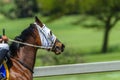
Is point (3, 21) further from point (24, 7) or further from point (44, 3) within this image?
point (44, 3)

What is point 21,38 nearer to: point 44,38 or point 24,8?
point 44,38

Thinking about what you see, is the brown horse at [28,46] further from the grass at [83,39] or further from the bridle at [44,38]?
the grass at [83,39]

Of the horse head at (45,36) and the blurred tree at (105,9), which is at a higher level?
the horse head at (45,36)

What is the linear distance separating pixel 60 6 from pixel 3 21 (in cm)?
3312

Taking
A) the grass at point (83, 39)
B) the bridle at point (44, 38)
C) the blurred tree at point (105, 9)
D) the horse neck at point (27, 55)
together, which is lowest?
the grass at point (83, 39)

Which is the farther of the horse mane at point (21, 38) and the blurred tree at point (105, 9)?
the blurred tree at point (105, 9)

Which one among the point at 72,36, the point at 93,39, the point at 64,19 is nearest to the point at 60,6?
the point at 93,39

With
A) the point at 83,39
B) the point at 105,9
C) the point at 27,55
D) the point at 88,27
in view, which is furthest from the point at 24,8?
the point at 27,55

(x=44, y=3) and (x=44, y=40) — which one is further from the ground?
(x=44, y=40)

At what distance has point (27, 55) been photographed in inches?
286

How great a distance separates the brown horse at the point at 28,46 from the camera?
7070mm

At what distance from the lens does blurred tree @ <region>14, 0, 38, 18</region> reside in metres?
58.3

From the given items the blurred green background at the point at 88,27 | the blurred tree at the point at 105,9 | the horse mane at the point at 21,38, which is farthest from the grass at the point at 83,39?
the horse mane at the point at 21,38

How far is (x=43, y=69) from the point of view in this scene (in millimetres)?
10055
